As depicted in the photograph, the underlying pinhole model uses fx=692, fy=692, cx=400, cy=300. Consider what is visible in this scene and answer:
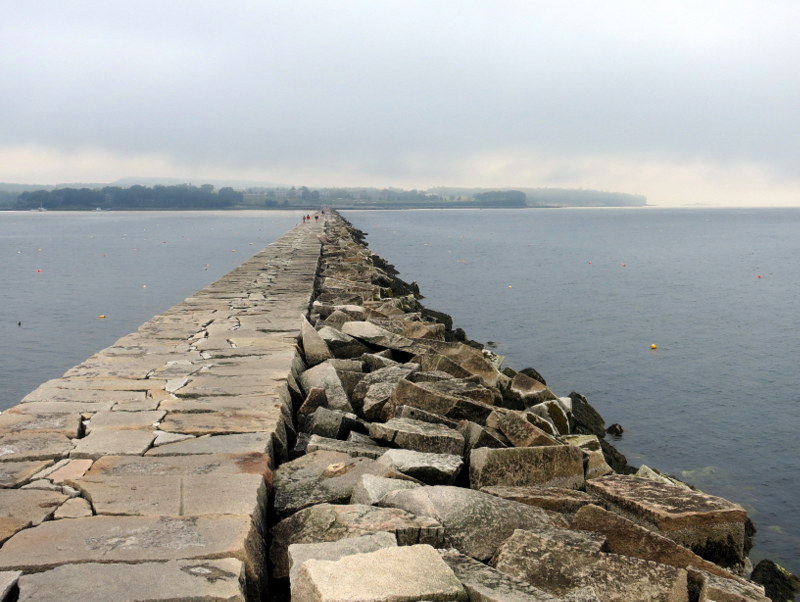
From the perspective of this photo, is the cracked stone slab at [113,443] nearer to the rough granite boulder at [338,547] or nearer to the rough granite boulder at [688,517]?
the rough granite boulder at [338,547]

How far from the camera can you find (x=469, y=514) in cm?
286

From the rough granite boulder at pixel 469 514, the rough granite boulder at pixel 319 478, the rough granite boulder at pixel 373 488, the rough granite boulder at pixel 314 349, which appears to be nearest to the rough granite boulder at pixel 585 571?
the rough granite boulder at pixel 469 514

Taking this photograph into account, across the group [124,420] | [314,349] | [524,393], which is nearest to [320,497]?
[124,420]

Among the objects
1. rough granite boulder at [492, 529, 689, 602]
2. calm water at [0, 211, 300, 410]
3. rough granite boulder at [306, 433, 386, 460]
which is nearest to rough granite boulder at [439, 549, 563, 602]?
rough granite boulder at [492, 529, 689, 602]

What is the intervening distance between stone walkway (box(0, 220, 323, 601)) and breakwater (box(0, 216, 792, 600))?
0.4 inches

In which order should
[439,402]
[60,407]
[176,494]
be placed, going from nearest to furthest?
[176,494] → [60,407] → [439,402]

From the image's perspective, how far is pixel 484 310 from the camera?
57.2 ft

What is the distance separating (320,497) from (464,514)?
639 millimetres

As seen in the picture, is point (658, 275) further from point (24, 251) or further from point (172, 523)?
point (24, 251)

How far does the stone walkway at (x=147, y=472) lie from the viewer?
219 cm

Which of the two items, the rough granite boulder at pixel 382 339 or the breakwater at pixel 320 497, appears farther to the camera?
the rough granite boulder at pixel 382 339

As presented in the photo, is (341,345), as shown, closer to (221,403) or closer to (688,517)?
(221,403)

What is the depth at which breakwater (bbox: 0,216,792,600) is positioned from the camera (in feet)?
7.38

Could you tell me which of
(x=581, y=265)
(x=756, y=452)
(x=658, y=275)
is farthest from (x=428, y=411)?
(x=581, y=265)
